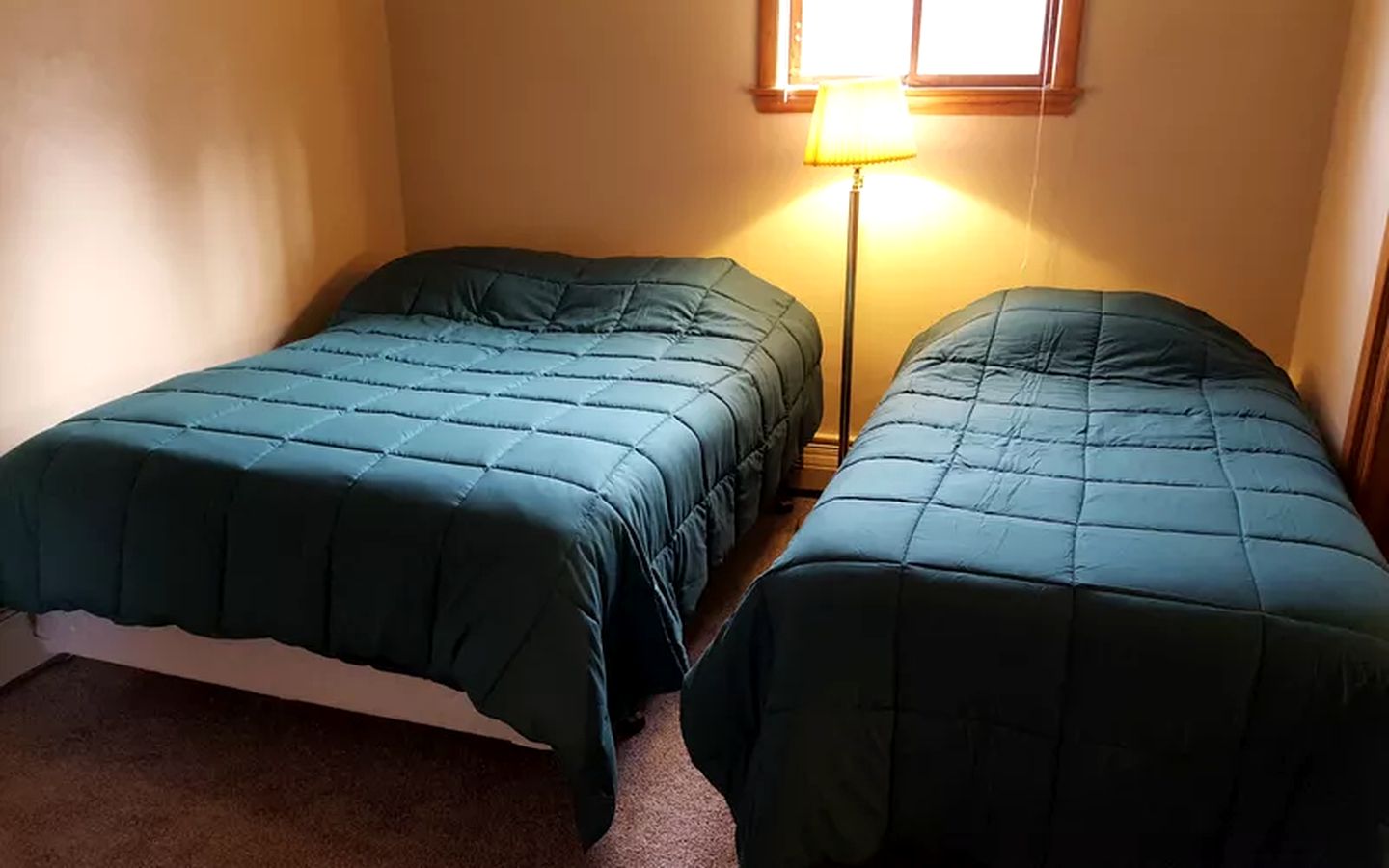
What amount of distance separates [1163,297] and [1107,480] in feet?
3.80

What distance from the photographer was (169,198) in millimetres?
2674

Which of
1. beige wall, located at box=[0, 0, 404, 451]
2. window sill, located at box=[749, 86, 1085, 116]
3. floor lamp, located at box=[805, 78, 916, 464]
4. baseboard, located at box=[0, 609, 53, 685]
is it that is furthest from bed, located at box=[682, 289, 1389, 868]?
beige wall, located at box=[0, 0, 404, 451]

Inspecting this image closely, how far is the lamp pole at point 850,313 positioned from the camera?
2.86 meters

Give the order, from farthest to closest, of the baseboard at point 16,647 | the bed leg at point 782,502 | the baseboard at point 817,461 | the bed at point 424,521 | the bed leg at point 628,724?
1. the baseboard at point 817,461
2. the bed leg at point 782,502
3. the baseboard at point 16,647
4. the bed leg at point 628,724
5. the bed at point 424,521

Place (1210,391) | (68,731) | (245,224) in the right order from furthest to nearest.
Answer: (245,224), (1210,391), (68,731)

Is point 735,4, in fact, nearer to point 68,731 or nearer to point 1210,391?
point 1210,391

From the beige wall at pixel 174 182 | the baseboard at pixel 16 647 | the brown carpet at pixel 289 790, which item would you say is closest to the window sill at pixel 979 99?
the beige wall at pixel 174 182

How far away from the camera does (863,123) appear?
8.80 feet

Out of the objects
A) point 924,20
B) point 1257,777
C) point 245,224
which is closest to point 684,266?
point 924,20

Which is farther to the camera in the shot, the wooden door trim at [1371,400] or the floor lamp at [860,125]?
the floor lamp at [860,125]

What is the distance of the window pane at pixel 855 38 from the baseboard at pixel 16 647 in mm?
2417

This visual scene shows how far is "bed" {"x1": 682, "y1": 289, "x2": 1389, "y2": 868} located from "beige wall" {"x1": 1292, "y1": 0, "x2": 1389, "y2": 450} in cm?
71

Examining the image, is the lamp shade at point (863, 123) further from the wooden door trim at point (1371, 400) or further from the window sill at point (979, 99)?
the wooden door trim at point (1371, 400)

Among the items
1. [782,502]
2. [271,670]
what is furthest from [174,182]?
[782,502]
